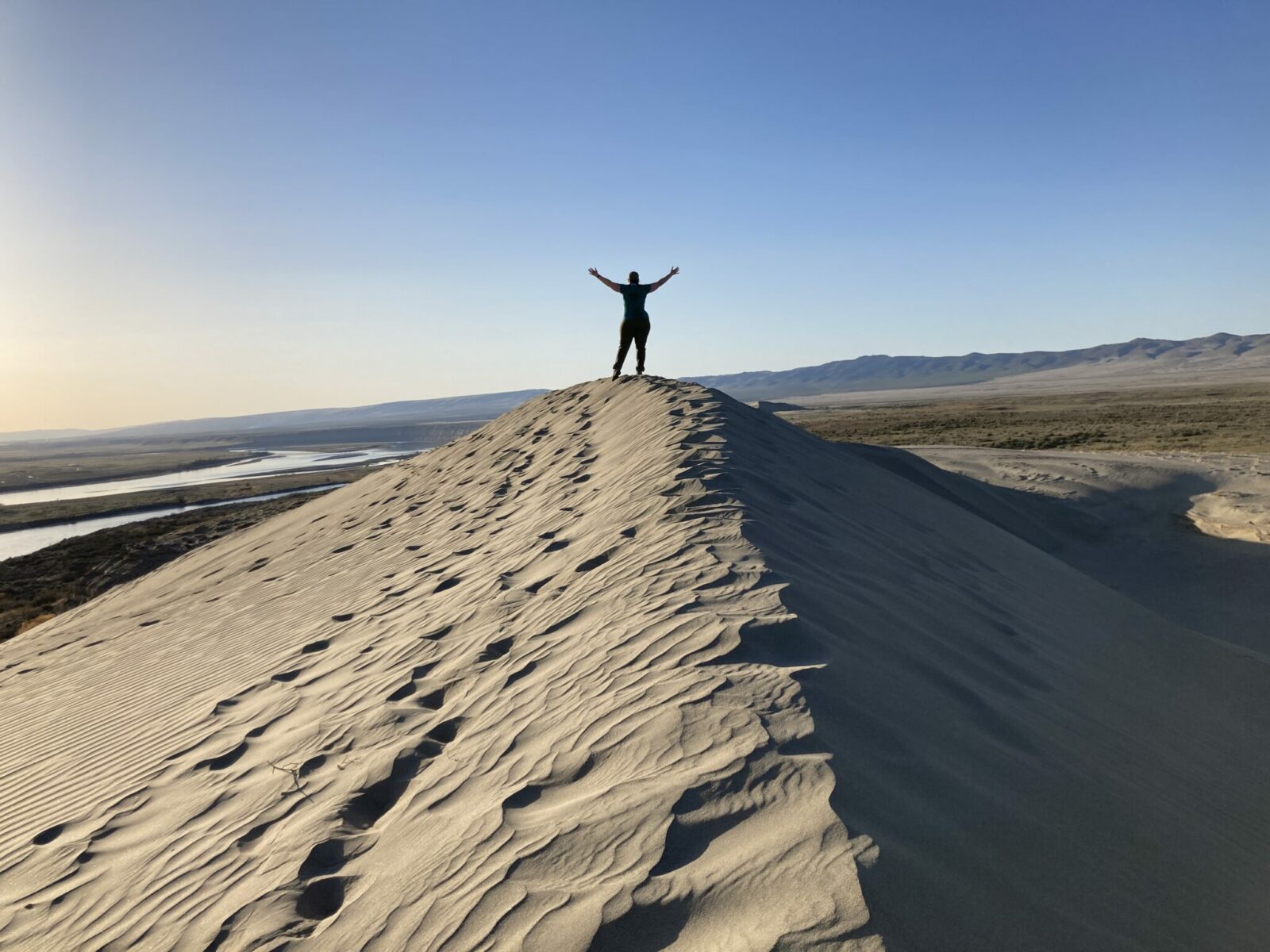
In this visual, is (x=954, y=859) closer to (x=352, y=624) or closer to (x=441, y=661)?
(x=441, y=661)

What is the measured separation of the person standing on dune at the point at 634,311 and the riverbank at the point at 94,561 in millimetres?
9053

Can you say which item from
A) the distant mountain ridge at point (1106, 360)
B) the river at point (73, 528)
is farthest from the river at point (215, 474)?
the distant mountain ridge at point (1106, 360)

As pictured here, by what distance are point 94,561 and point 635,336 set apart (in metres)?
13.2

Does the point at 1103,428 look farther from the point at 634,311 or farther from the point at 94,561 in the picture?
the point at 94,561

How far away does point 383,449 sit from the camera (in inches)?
2283

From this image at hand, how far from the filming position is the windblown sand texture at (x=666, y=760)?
76.9 inches

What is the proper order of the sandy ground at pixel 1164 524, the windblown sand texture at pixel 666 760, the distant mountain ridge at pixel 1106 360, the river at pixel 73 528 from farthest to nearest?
the distant mountain ridge at pixel 1106 360 → the river at pixel 73 528 → the sandy ground at pixel 1164 524 → the windblown sand texture at pixel 666 760

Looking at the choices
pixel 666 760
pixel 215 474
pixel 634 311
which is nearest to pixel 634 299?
pixel 634 311

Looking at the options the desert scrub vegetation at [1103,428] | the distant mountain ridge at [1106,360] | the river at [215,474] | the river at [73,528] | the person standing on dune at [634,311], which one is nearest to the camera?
the person standing on dune at [634,311]

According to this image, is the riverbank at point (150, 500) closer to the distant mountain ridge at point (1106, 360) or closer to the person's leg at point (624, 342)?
the person's leg at point (624, 342)

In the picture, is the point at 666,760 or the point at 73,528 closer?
the point at 666,760

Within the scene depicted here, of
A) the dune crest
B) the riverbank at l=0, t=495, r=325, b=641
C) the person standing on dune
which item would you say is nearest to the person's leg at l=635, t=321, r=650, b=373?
the person standing on dune

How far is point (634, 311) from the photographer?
9.67 m

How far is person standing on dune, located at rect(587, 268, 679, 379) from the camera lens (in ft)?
30.5
